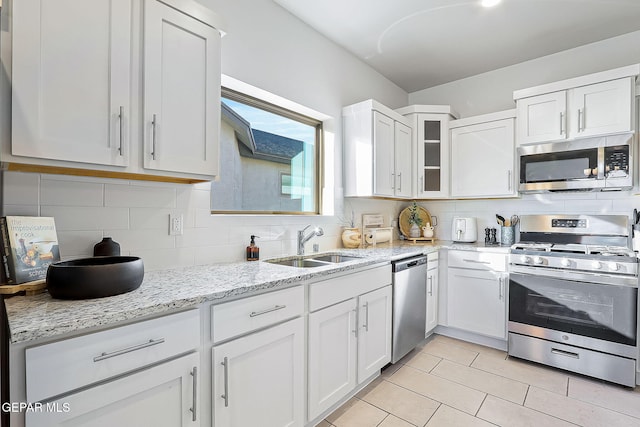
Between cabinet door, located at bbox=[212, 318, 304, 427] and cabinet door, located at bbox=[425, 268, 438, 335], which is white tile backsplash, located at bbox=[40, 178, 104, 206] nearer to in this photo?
cabinet door, located at bbox=[212, 318, 304, 427]

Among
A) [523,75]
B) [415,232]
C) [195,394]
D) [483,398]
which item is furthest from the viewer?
[415,232]

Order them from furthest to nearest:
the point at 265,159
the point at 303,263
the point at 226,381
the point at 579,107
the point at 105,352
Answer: the point at 579,107 < the point at 265,159 < the point at 303,263 < the point at 226,381 < the point at 105,352

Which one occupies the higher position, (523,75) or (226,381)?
(523,75)

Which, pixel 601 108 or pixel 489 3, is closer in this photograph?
pixel 489 3

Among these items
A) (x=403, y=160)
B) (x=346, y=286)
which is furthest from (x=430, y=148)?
(x=346, y=286)

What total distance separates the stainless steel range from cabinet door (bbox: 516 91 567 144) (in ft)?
2.65

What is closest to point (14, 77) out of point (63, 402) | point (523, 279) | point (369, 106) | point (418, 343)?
point (63, 402)

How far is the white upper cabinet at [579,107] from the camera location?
2.46 metres

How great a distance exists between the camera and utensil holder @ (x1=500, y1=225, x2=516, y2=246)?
3156 millimetres

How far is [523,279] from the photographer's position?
104 inches

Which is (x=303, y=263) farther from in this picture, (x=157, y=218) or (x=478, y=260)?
(x=478, y=260)

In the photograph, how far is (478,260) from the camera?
292 centimetres

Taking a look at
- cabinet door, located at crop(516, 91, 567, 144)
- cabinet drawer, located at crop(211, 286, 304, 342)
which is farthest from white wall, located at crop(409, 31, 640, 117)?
cabinet drawer, located at crop(211, 286, 304, 342)

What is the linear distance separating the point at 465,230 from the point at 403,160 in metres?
1.00
